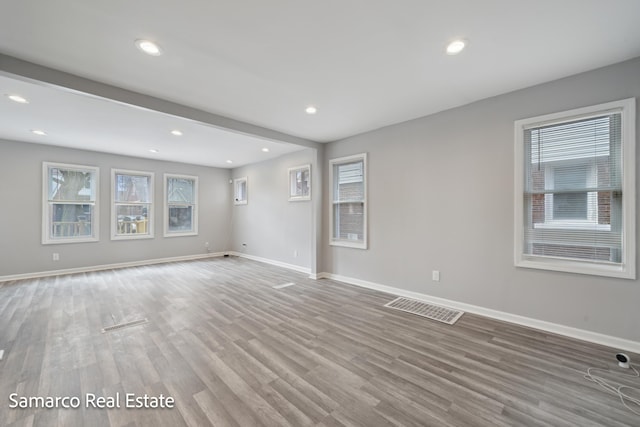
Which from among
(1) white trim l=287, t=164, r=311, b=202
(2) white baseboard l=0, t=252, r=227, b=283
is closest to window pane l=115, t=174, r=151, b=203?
(2) white baseboard l=0, t=252, r=227, b=283

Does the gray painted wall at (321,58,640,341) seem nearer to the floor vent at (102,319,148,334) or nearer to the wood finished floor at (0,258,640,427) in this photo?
the wood finished floor at (0,258,640,427)

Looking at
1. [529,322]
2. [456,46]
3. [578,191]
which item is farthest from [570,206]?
[456,46]

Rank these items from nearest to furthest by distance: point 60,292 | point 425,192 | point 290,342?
point 290,342 < point 425,192 < point 60,292

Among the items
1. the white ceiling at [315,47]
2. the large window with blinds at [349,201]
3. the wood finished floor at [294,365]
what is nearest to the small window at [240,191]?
the large window with blinds at [349,201]

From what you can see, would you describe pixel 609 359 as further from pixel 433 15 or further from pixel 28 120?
pixel 28 120

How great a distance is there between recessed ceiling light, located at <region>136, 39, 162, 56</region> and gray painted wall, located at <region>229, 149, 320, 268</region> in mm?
3232

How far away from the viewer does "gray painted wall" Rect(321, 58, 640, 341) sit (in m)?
2.52

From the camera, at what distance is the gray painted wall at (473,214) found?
2.52m

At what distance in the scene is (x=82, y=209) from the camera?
18.9ft

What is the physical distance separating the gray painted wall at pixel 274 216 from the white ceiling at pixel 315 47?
2.50m

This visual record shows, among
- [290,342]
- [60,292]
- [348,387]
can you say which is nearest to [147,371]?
[290,342]

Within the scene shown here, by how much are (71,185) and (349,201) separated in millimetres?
6054

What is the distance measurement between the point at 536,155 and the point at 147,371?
4.44 metres

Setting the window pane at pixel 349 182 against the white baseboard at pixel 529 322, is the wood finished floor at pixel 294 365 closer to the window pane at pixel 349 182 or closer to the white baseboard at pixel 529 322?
the white baseboard at pixel 529 322
